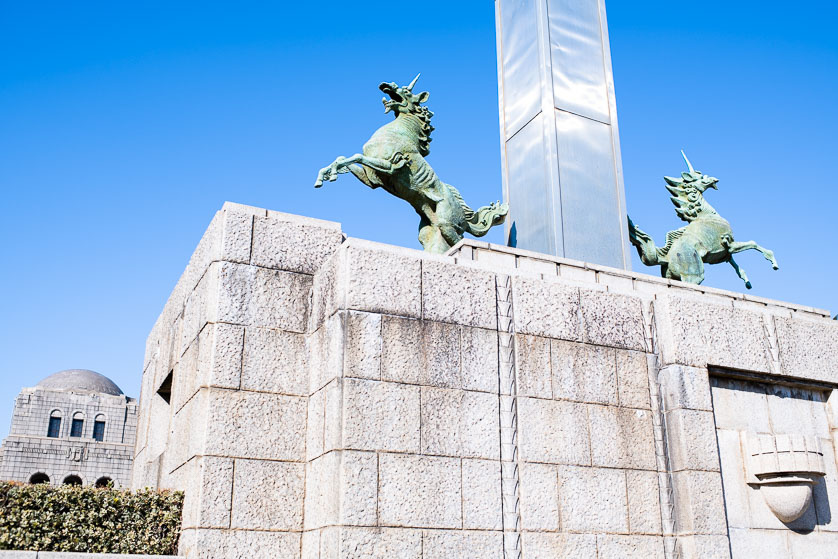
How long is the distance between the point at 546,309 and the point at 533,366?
2.02 ft

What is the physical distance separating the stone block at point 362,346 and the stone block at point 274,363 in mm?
814

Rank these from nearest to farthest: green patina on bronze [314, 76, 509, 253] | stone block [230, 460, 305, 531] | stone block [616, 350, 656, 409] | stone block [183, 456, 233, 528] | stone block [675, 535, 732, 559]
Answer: stone block [183, 456, 233, 528]
stone block [230, 460, 305, 531]
stone block [675, 535, 732, 559]
stone block [616, 350, 656, 409]
green patina on bronze [314, 76, 509, 253]

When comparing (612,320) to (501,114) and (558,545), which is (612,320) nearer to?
(558,545)

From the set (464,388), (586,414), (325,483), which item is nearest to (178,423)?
(325,483)

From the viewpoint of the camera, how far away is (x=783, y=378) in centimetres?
891

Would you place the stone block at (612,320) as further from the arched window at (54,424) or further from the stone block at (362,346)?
the arched window at (54,424)

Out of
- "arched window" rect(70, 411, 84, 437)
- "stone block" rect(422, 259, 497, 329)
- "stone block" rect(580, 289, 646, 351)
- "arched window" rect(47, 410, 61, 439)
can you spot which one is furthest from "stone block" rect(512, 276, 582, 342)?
"arched window" rect(70, 411, 84, 437)

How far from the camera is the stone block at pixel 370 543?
6465 millimetres

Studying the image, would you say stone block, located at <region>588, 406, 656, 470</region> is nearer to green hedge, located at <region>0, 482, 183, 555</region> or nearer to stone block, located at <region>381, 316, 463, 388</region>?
stone block, located at <region>381, 316, 463, 388</region>

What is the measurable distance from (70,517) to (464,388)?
11.8 feet

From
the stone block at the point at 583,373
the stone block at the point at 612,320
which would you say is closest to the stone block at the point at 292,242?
the stone block at the point at 583,373

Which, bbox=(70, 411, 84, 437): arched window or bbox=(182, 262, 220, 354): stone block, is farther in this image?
bbox=(70, 411, 84, 437): arched window

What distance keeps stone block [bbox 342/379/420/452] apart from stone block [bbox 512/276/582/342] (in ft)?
4.70

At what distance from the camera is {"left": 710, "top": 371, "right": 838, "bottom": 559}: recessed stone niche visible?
803 centimetres
